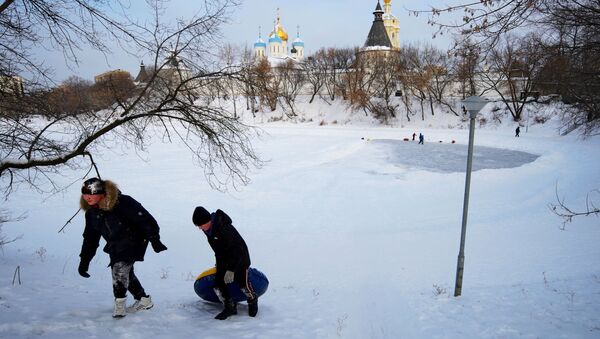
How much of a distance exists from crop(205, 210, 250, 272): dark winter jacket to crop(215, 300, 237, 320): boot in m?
0.45

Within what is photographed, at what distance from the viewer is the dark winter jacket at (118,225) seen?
4215 millimetres

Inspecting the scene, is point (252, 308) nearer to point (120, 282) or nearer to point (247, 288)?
point (247, 288)

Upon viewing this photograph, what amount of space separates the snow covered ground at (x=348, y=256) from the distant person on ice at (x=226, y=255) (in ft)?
0.76

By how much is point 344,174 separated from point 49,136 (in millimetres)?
15385

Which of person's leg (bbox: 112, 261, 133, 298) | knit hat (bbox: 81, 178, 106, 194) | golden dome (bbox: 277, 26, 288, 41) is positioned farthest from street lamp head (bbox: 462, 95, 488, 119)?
golden dome (bbox: 277, 26, 288, 41)

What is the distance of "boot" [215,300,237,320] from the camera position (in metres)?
4.86

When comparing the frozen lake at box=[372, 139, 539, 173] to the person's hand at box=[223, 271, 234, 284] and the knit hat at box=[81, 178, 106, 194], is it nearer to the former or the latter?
the person's hand at box=[223, 271, 234, 284]

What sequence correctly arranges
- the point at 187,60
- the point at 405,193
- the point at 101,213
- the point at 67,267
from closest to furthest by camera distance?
the point at 101,213, the point at 187,60, the point at 67,267, the point at 405,193

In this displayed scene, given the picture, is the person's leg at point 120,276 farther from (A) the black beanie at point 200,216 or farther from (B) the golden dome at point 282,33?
(B) the golden dome at point 282,33

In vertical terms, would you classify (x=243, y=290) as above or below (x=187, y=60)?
below

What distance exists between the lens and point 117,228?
429cm

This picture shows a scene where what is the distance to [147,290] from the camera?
21.5 feet

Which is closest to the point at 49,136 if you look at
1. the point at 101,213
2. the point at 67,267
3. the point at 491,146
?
the point at 101,213

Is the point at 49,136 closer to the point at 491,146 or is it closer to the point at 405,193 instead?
the point at 405,193
